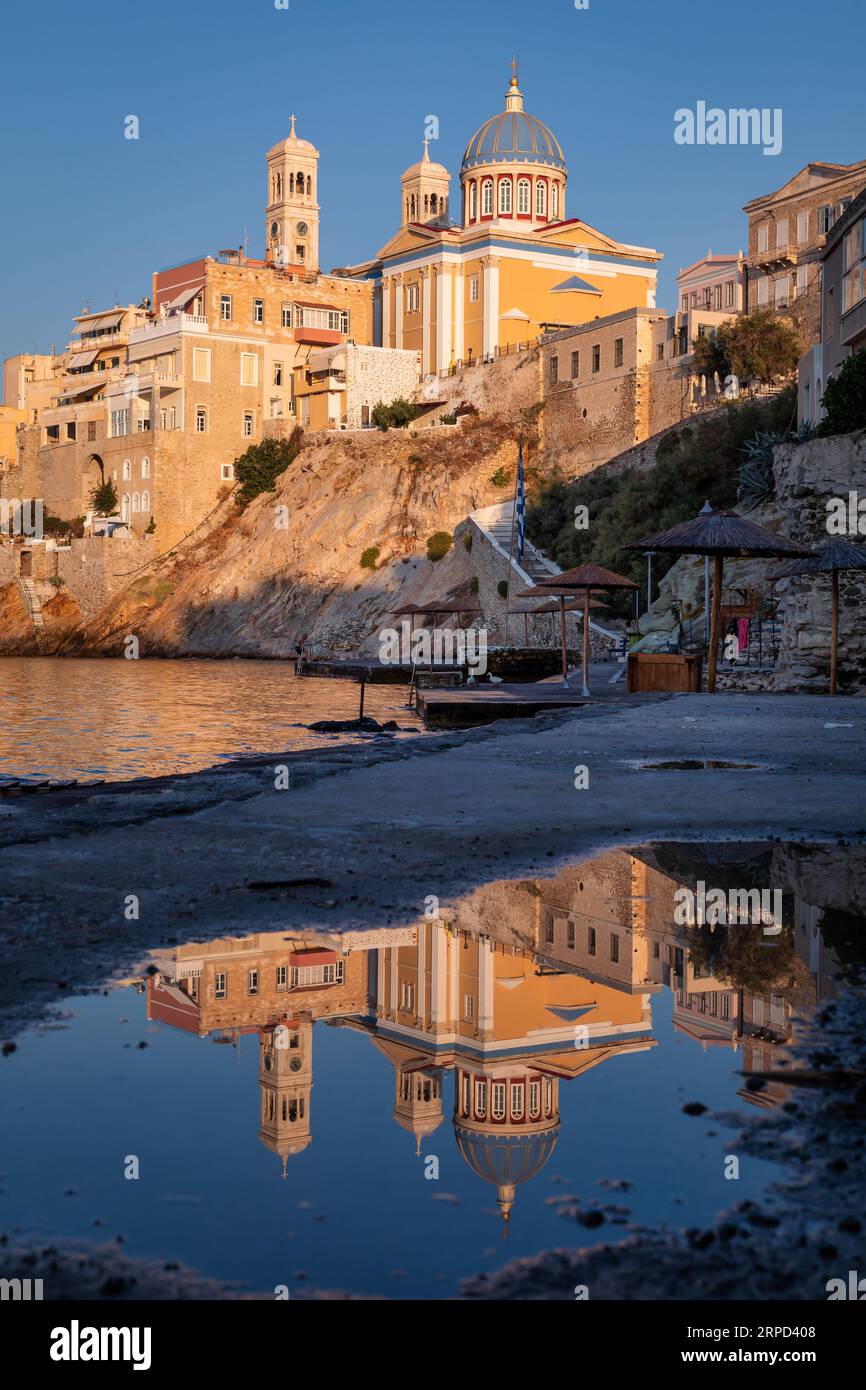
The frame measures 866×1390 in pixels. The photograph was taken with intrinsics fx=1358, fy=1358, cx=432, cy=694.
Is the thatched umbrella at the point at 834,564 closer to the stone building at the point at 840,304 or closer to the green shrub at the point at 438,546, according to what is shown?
the stone building at the point at 840,304

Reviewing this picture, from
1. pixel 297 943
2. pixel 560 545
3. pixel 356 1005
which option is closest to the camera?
pixel 356 1005

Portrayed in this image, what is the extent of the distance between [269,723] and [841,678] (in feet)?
32.6

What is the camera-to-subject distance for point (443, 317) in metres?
67.6

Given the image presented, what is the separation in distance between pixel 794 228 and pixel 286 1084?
196ft

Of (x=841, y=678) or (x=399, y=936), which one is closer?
(x=399, y=936)

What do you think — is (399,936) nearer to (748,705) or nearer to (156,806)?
(156,806)

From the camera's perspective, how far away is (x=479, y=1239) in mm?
2758

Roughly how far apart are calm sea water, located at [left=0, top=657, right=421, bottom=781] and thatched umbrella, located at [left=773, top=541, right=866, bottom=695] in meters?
7.15

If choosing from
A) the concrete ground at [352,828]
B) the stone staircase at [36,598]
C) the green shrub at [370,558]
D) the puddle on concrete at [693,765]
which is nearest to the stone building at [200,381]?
the stone staircase at [36,598]

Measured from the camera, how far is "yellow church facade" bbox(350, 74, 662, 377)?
6538 cm

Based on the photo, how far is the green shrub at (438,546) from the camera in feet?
190

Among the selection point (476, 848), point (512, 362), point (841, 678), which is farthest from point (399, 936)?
point (512, 362)

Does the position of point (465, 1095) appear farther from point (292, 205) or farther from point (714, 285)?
point (292, 205)

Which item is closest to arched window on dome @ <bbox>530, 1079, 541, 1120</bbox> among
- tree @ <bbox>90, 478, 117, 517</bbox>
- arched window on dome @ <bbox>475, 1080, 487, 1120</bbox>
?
arched window on dome @ <bbox>475, 1080, 487, 1120</bbox>
